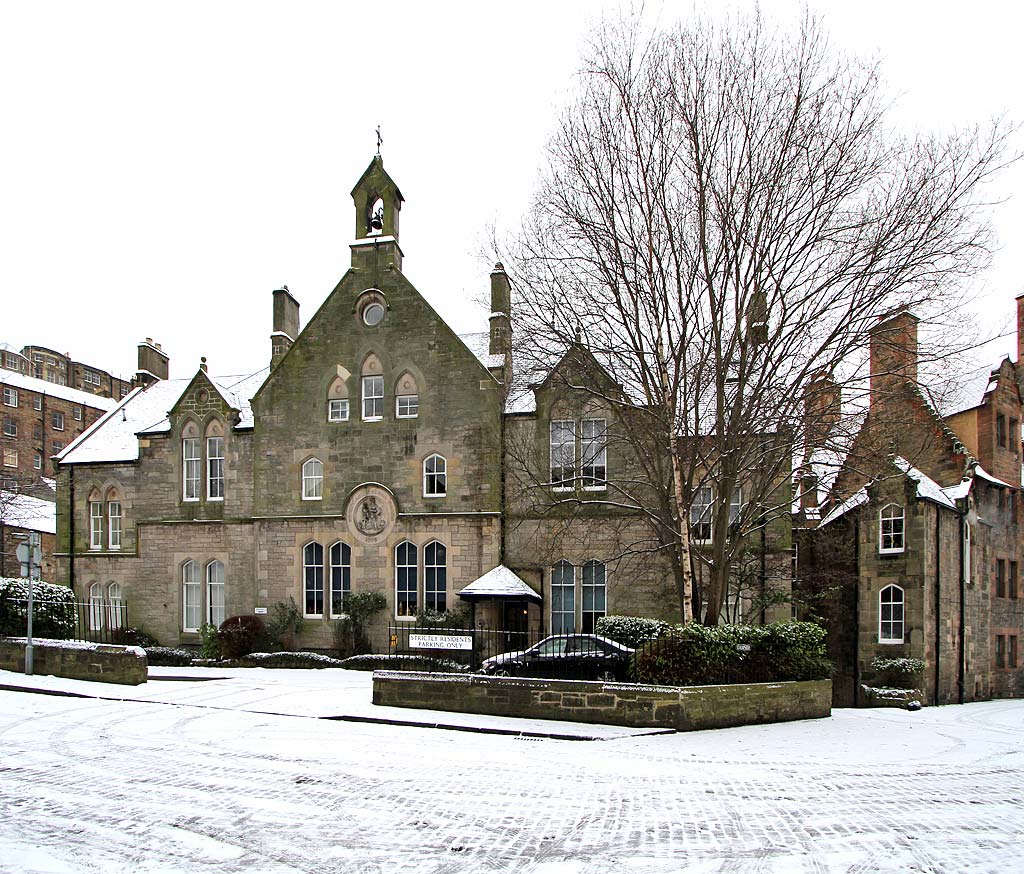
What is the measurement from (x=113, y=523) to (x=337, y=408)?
10440 millimetres

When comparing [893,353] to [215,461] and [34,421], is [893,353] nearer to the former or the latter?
[215,461]

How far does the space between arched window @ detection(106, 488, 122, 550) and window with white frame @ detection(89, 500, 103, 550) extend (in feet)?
0.95

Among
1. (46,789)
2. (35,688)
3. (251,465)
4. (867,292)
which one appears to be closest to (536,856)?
(46,789)

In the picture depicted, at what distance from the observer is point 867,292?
16859mm

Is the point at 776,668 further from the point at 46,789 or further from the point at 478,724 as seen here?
the point at 46,789

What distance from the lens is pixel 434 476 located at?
27.8 meters

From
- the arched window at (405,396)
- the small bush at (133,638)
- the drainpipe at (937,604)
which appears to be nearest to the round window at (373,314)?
the arched window at (405,396)

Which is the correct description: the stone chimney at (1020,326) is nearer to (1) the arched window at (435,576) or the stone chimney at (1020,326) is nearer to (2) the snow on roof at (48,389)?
(1) the arched window at (435,576)

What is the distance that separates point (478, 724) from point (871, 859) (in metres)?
8.17

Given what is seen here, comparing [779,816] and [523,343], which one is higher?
[523,343]

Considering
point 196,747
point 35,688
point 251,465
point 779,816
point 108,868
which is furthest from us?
point 251,465

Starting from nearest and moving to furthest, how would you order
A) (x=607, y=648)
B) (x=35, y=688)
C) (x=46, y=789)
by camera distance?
(x=46, y=789) < (x=607, y=648) < (x=35, y=688)

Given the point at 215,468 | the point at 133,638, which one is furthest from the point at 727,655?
the point at 133,638

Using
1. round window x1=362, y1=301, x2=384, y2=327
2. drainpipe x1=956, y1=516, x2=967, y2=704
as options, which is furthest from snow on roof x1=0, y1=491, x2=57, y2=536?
drainpipe x1=956, y1=516, x2=967, y2=704
